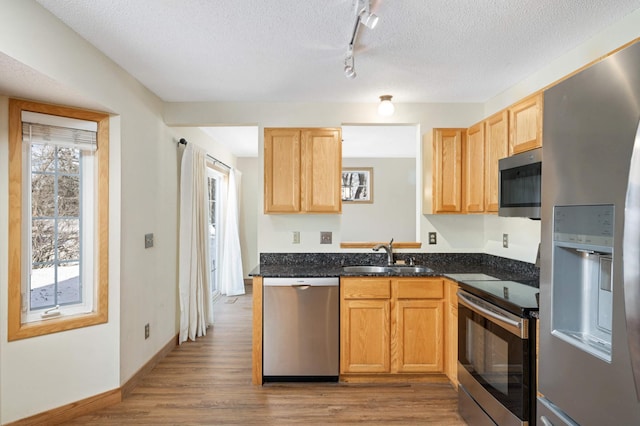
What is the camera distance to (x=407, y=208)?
6125 millimetres

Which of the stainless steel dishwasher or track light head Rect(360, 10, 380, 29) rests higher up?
track light head Rect(360, 10, 380, 29)

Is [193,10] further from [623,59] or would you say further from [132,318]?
[132,318]

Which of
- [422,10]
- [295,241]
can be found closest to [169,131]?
[295,241]

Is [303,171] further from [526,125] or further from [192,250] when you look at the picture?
[526,125]

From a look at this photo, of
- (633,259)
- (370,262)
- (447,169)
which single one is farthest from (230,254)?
(633,259)

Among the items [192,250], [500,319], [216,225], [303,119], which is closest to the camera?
[500,319]

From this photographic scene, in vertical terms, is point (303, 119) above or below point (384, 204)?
above

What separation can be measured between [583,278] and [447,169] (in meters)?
2.02

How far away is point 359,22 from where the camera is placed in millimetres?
1893

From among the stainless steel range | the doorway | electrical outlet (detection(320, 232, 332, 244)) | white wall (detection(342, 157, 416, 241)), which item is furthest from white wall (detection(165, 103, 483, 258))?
Result: white wall (detection(342, 157, 416, 241))

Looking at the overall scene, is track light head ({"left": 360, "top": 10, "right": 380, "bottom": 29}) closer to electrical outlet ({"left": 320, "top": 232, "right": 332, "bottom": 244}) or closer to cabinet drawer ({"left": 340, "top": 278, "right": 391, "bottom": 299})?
cabinet drawer ({"left": 340, "top": 278, "right": 391, "bottom": 299})

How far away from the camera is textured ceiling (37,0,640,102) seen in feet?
5.98

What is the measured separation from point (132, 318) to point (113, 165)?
1.20 m

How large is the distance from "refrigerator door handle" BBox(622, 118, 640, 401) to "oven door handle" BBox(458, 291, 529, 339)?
2.45 feet
